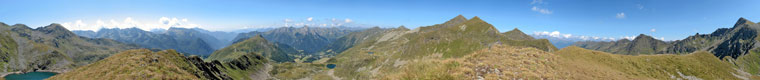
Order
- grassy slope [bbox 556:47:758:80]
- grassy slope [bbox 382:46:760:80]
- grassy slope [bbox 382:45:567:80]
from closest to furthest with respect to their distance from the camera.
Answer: grassy slope [bbox 382:45:567:80], grassy slope [bbox 382:46:760:80], grassy slope [bbox 556:47:758:80]

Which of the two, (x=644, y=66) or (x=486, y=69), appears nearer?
(x=486, y=69)

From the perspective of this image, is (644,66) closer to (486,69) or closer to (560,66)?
(560,66)

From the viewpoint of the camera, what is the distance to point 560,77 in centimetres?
1695

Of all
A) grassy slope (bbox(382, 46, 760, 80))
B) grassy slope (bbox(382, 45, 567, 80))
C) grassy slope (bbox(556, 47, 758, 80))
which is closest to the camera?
grassy slope (bbox(382, 45, 567, 80))

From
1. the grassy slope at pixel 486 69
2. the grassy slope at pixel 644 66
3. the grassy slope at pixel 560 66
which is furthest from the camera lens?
the grassy slope at pixel 644 66

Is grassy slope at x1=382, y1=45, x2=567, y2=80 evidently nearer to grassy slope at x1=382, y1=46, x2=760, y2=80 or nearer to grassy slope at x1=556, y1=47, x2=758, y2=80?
grassy slope at x1=382, y1=46, x2=760, y2=80

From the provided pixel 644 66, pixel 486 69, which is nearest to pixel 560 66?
pixel 486 69

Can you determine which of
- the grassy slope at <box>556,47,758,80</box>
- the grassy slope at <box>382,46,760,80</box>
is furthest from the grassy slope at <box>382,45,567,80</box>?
the grassy slope at <box>556,47,758,80</box>

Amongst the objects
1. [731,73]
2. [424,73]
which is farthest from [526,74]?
[731,73]

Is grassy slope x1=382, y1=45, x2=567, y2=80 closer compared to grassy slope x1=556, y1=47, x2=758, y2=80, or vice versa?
grassy slope x1=382, y1=45, x2=567, y2=80

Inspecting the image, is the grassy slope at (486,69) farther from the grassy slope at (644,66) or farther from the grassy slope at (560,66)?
the grassy slope at (644,66)

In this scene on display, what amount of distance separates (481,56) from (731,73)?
24.4 m

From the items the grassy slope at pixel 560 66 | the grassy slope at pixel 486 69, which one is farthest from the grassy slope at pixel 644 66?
the grassy slope at pixel 486 69

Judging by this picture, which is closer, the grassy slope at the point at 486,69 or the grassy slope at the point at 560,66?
the grassy slope at the point at 486,69
